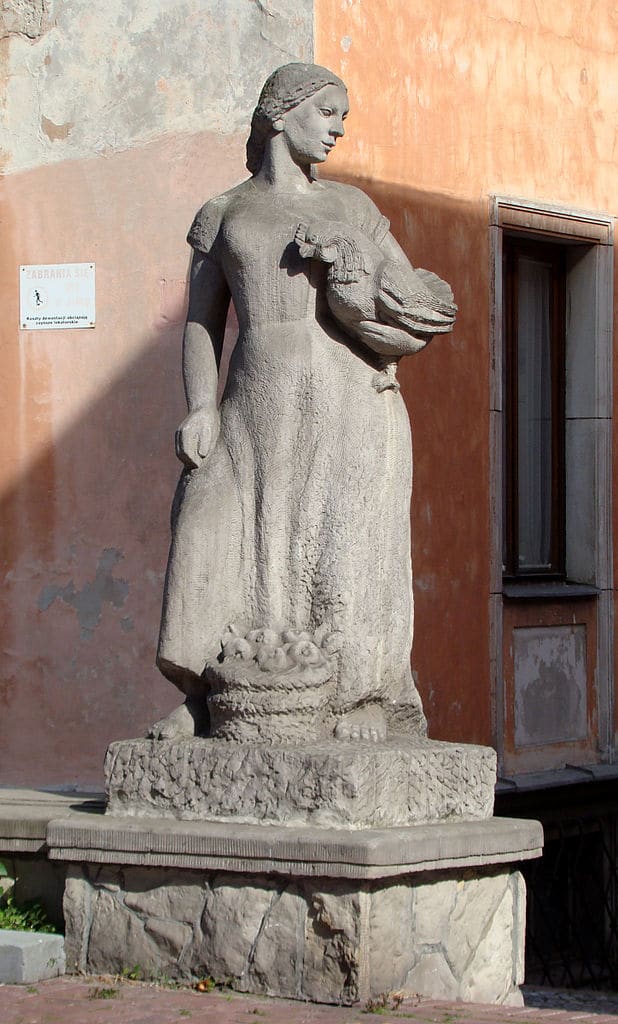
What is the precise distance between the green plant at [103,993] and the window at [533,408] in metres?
5.98

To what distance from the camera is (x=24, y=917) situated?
6.09 metres

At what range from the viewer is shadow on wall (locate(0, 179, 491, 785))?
378 inches

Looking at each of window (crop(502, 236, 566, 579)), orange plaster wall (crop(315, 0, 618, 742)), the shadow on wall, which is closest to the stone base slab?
the shadow on wall

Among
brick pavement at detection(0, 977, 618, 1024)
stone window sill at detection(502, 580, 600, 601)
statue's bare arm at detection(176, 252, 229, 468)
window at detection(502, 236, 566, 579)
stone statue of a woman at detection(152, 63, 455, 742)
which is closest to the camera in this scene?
brick pavement at detection(0, 977, 618, 1024)

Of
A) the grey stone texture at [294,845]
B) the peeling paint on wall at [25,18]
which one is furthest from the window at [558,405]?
the grey stone texture at [294,845]

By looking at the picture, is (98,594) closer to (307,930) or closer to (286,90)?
(286,90)

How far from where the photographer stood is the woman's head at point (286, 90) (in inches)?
235

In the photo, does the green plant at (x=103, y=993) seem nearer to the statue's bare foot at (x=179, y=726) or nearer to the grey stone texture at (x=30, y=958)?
the grey stone texture at (x=30, y=958)

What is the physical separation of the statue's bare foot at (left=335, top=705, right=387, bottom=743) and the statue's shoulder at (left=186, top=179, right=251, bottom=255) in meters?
1.59

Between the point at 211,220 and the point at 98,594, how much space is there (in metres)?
3.92

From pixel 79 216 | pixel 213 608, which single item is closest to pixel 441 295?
pixel 213 608

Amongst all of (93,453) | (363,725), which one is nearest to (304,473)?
(363,725)

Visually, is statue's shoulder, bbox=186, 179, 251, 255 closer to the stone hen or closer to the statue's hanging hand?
the stone hen

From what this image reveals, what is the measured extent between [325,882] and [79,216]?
5.35m
